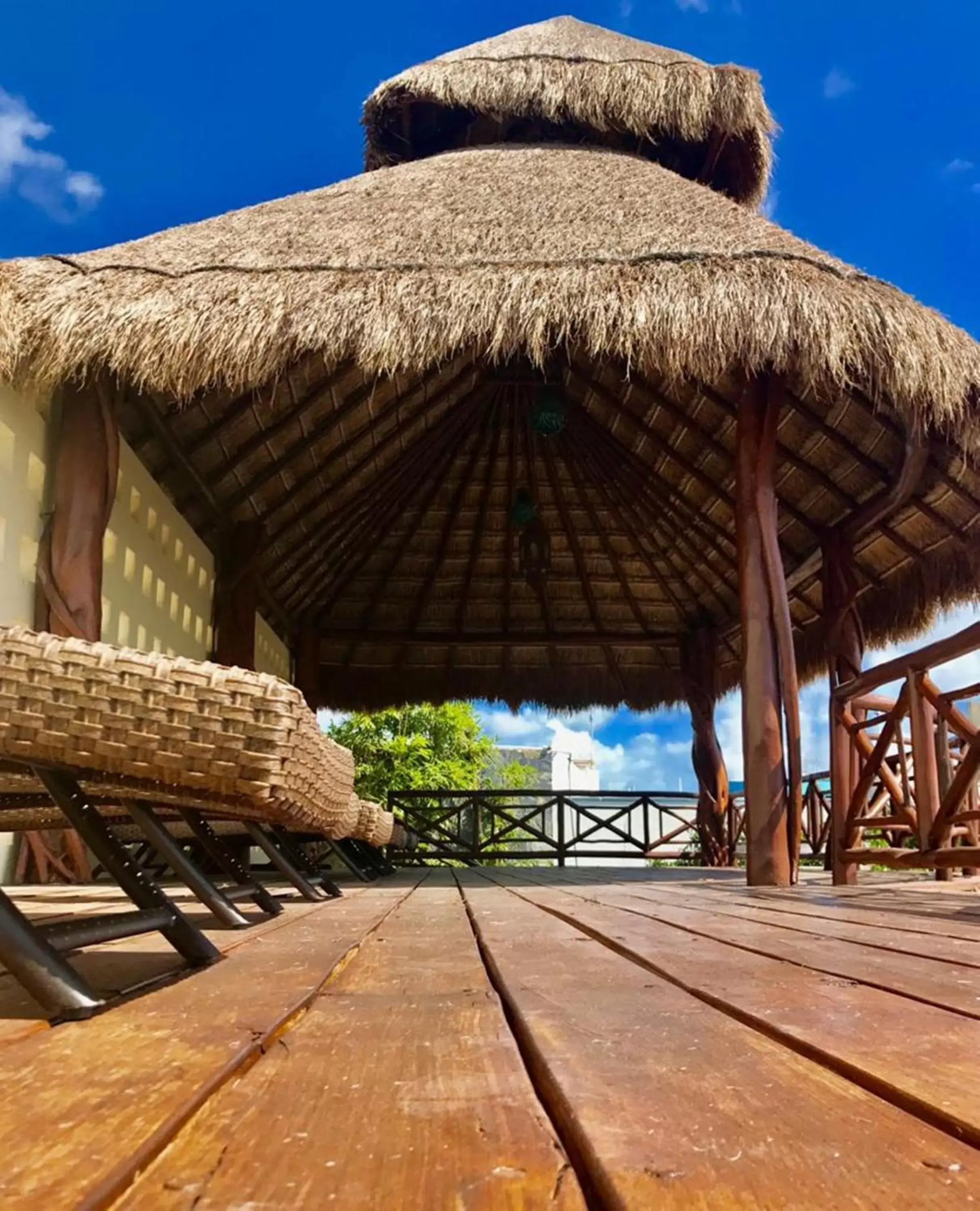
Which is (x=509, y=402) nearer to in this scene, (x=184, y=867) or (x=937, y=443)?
(x=937, y=443)

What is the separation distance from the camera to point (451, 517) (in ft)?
27.4

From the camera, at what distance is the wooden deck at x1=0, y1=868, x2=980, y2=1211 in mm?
473

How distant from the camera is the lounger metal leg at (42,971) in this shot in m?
0.93

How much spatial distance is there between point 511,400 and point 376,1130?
6.88 meters

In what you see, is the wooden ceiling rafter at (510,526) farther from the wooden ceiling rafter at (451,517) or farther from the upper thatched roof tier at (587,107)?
the upper thatched roof tier at (587,107)

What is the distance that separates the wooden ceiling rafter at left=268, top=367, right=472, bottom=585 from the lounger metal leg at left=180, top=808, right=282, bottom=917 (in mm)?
4163

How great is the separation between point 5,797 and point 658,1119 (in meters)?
1.20

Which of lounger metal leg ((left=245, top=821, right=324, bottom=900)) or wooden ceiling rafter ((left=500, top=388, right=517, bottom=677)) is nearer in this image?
lounger metal leg ((left=245, top=821, right=324, bottom=900))

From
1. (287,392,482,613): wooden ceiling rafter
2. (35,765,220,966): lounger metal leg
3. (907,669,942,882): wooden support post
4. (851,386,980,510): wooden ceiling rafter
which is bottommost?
(35,765,220,966): lounger metal leg

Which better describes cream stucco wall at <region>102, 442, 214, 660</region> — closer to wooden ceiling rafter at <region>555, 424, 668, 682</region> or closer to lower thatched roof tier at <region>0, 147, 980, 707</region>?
lower thatched roof tier at <region>0, 147, 980, 707</region>

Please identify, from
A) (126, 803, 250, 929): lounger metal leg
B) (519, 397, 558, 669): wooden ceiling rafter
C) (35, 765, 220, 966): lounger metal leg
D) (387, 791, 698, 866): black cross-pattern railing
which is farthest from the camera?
(387, 791, 698, 866): black cross-pattern railing

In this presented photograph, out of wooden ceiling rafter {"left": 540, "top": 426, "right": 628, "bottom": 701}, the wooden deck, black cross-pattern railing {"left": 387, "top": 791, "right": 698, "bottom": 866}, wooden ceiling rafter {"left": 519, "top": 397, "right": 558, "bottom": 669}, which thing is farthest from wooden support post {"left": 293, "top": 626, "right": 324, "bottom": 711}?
the wooden deck

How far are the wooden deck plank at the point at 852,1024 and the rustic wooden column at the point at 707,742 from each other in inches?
299

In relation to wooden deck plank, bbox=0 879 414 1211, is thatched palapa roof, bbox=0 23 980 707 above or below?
above
